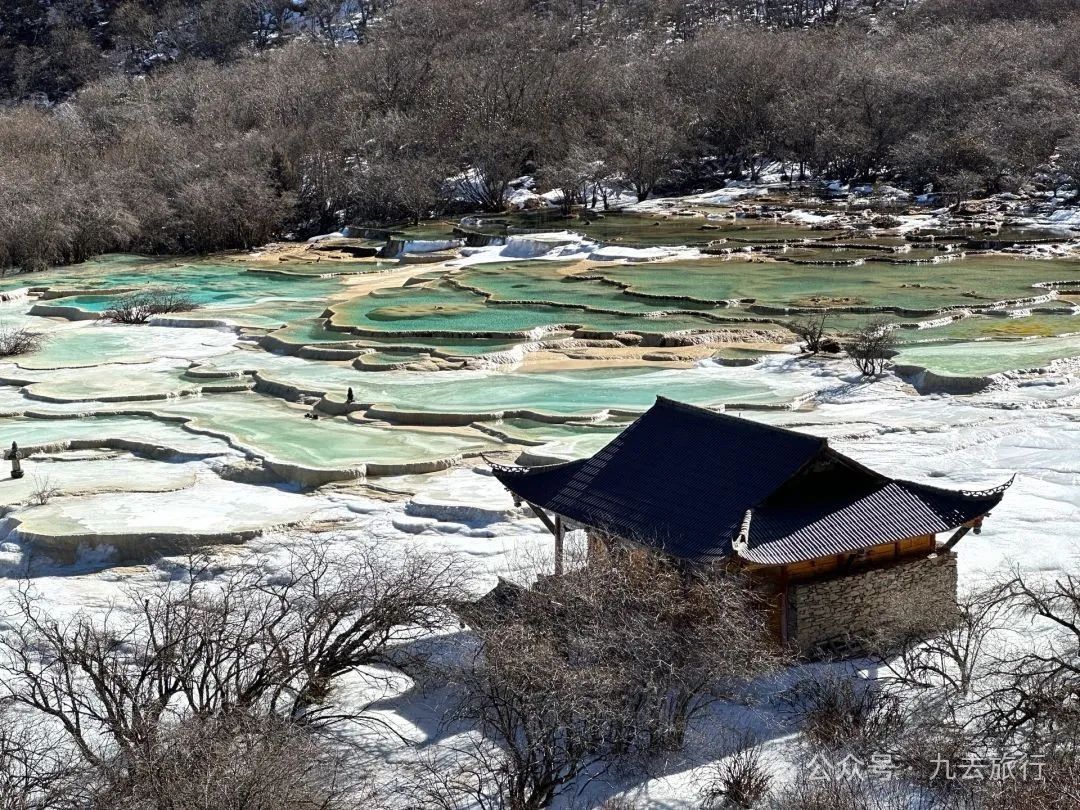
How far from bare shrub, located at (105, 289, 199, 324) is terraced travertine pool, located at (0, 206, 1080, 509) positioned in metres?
0.51

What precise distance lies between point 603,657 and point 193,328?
1029 inches

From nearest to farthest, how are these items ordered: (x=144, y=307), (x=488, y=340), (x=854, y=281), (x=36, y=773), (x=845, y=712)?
→ (x=36, y=773) < (x=845, y=712) < (x=488, y=340) < (x=144, y=307) < (x=854, y=281)

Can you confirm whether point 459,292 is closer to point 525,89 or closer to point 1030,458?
point 1030,458

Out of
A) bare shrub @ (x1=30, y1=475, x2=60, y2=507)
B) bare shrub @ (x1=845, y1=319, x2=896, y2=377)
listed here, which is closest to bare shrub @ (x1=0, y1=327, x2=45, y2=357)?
bare shrub @ (x1=30, y1=475, x2=60, y2=507)

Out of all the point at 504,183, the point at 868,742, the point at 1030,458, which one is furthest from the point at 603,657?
the point at 504,183

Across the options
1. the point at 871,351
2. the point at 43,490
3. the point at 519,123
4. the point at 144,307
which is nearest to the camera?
the point at 43,490

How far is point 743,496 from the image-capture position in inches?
558

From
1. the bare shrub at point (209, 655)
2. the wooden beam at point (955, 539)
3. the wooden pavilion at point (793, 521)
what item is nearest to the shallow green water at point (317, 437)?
the bare shrub at point (209, 655)

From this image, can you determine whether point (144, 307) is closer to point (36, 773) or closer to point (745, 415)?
point (745, 415)

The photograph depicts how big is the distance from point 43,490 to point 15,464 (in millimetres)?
1579

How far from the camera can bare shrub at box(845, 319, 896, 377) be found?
88.6 feet

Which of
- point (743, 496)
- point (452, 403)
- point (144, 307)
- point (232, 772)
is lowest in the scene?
point (452, 403)

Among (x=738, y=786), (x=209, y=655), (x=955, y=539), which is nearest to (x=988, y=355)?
(x=955, y=539)

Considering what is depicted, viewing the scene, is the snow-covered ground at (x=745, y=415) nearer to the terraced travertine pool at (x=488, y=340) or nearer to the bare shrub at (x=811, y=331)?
the terraced travertine pool at (x=488, y=340)
